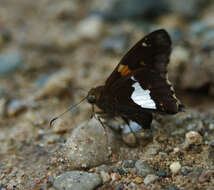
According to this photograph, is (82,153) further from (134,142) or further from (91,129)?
(134,142)

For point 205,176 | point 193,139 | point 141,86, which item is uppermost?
point 141,86

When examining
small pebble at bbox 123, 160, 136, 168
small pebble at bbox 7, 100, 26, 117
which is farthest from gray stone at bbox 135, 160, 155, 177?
small pebble at bbox 7, 100, 26, 117

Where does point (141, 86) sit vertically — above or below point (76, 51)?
below

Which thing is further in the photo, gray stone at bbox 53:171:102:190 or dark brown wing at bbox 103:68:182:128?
dark brown wing at bbox 103:68:182:128

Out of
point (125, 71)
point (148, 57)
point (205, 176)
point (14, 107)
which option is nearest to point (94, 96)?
point (125, 71)

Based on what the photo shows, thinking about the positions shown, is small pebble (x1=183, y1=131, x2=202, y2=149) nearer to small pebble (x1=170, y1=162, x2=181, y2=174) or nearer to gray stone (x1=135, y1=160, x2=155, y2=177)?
small pebble (x1=170, y1=162, x2=181, y2=174)

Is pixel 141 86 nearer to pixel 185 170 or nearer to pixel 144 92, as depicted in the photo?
pixel 144 92
